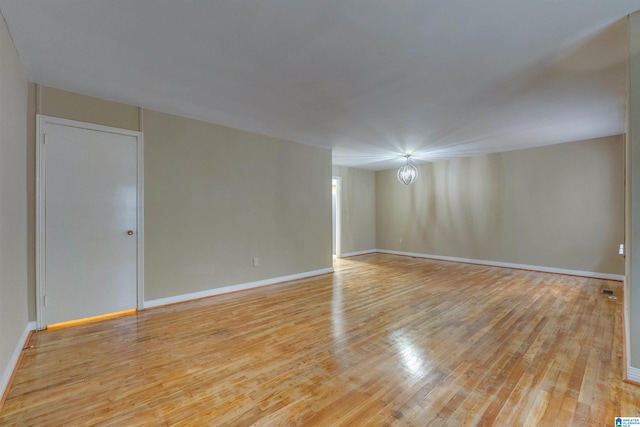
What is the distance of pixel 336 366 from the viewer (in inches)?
81.1

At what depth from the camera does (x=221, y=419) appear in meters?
1.53

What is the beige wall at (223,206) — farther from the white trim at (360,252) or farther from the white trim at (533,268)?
the white trim at (533,268)

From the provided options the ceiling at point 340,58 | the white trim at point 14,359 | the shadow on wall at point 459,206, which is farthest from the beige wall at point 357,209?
the white trim at point 14,359

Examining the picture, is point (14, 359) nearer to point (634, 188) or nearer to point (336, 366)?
point (336, 366)

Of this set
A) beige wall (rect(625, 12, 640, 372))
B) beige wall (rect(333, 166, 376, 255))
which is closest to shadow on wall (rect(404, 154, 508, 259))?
beige wall (rect(333, 166, 376, 255))

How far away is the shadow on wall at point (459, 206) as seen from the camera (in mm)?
5840

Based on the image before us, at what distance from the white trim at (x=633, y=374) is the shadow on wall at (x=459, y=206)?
430cm

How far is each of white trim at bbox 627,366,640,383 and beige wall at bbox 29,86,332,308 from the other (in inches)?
152

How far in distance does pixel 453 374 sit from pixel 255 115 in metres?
3.32

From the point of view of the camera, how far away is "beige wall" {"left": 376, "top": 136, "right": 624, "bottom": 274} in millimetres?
4660

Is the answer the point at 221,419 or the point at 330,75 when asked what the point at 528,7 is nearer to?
the point at 330,75

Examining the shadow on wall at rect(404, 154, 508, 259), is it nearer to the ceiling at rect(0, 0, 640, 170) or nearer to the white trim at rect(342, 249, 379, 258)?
the white trim at rect(342, 249, 379, 258)

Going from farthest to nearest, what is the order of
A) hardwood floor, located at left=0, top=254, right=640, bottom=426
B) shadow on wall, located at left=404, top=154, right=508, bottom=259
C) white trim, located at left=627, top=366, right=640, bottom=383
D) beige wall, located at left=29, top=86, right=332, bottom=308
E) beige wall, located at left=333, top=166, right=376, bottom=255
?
beige wall, located at left=333, top=166, right=376, bottom=255, shadow on wall, located at left=404, top=154, right=508, bottom=259, beige wall, located at left=29, top=86, right=332, bottom=308, white trim, located at left=627, top=366, right=640, bottom=383, hardwood floor, located at left=0, top=254, right=640, bottom=426

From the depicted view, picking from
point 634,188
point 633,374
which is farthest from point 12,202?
point 633,374
